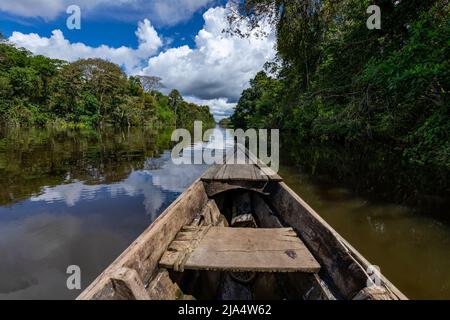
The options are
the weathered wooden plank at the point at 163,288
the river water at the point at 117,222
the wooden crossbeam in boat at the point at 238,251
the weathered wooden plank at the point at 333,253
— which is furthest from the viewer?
the river water at the point at 117,222

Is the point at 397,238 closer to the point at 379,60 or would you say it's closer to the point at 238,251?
the point at 238,251

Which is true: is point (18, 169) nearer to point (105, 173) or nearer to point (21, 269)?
point (105, 173)

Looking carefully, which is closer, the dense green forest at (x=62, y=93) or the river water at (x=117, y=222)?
the river water at (x=117, y=222)

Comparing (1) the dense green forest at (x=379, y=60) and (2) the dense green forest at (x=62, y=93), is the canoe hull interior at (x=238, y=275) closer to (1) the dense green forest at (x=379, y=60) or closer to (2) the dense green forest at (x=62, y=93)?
(1) the dense green forest at (x=379, y=60)

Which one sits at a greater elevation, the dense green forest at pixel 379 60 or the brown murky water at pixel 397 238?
the dense green forest at pixel 379 60

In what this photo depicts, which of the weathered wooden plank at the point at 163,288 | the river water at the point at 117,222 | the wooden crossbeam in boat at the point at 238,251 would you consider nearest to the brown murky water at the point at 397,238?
the river water at the point at 117,222

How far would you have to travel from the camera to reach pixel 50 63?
37688 millimetres

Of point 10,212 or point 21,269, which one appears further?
point 10,212

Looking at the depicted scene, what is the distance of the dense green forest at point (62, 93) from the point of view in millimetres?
31234

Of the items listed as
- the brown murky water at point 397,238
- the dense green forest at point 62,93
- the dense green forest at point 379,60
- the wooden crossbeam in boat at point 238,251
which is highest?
the dense green forest at point 62,93

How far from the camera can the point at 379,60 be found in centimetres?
577
